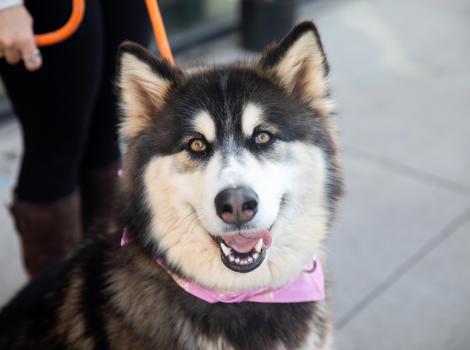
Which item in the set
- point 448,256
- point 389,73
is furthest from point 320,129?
point 389,73

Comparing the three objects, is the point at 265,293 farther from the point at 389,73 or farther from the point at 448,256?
the point at 389,73

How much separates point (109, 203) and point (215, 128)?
3.69 ft

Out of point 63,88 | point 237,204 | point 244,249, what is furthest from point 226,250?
point 63,88

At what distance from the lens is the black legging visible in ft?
7.74

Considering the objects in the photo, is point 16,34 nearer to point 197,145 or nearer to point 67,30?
point 67,30

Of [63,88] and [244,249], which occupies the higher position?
[63,88]

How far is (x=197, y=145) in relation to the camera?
2.07 meters

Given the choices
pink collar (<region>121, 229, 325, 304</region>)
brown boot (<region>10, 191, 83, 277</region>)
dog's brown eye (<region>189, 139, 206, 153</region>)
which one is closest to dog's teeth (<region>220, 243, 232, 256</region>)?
pink collar (<region>121, 229, 325, 304</region>)

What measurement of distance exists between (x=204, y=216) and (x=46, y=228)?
1077 millimetres

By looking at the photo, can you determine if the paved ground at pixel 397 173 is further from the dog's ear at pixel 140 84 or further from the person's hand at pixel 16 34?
the person's hand at pixel 16 34

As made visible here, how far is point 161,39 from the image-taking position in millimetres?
2252

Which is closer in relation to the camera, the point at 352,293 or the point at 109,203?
the point at 109,203

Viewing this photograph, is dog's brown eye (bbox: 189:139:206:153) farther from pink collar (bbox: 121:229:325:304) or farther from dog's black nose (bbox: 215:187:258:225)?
pink collar (bbox: 121:229:325:304)

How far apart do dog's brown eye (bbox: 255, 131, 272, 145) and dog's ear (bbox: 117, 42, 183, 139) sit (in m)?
0.33
